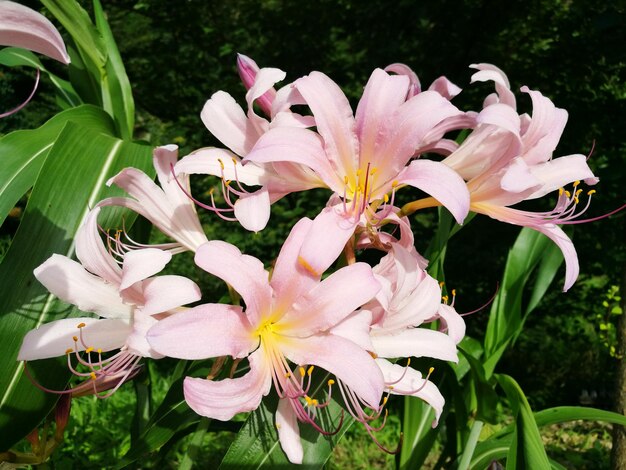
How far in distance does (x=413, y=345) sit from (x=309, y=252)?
0.26 metres

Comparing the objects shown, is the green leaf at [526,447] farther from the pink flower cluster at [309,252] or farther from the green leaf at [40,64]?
the green leaf at [40,64]

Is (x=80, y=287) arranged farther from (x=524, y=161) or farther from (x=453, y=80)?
(x=453, y=80)

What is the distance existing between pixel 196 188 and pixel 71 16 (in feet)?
7.67

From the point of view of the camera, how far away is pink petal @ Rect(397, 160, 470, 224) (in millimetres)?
740

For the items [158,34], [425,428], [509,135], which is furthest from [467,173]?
[158,34]

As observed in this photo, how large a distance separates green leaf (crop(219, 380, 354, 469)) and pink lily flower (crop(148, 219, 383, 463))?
0.24m

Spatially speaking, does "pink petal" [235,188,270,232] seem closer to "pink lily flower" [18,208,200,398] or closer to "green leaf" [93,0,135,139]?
"pink lily flower" [18,208,200,398]

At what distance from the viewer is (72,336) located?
2.69 ft

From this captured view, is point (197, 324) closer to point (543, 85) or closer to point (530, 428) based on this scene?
point (530, 428)

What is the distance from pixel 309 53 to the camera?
12.2 ft

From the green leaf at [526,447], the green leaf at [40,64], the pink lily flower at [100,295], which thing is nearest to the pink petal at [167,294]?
the pink lily flower at [100,295]

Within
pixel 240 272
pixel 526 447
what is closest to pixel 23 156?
pixel 240 272

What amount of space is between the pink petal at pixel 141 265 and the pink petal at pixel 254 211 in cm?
10

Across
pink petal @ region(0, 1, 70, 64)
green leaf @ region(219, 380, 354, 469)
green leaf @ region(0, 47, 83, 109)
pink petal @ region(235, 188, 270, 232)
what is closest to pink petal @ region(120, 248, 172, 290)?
pink petal @ region(235, 188, 270, 232)
